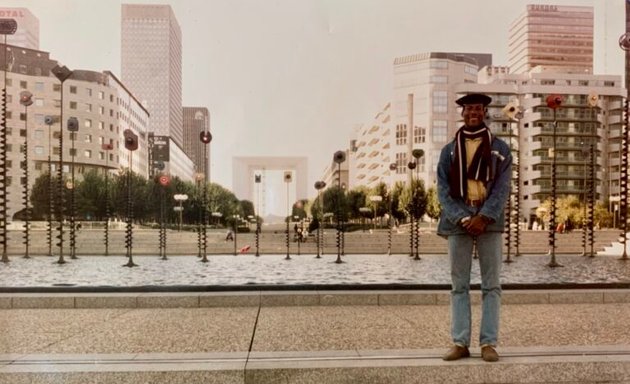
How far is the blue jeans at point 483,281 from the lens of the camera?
3.45 m

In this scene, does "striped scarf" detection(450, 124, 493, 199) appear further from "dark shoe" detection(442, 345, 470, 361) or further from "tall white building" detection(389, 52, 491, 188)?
"tall white building" detection(389, 52, 491, 188)

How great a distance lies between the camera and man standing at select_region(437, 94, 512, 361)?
11.2 ft

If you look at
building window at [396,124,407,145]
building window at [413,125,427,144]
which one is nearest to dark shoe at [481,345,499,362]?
building window at [413,125,427,144]

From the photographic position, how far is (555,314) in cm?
555

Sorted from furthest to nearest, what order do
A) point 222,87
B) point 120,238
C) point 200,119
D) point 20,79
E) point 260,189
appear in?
point 120,238
point 260,189
point 200,119
point 20,79
point 222,87

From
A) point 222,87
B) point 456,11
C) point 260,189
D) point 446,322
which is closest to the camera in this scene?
point 446,322

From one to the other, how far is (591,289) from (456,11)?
372 centimetres

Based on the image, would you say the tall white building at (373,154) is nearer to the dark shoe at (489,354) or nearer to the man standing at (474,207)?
the man standing at (474,207)

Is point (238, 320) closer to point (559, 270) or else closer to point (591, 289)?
point (591, 289)

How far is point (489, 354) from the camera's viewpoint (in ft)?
10.9

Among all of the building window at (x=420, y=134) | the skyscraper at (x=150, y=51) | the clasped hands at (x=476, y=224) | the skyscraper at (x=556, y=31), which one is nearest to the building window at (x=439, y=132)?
the building window at (x=420, y=134)

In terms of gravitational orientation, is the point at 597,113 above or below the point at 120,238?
above

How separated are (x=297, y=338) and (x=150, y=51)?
5451mm

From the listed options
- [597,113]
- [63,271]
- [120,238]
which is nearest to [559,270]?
[63,271]
